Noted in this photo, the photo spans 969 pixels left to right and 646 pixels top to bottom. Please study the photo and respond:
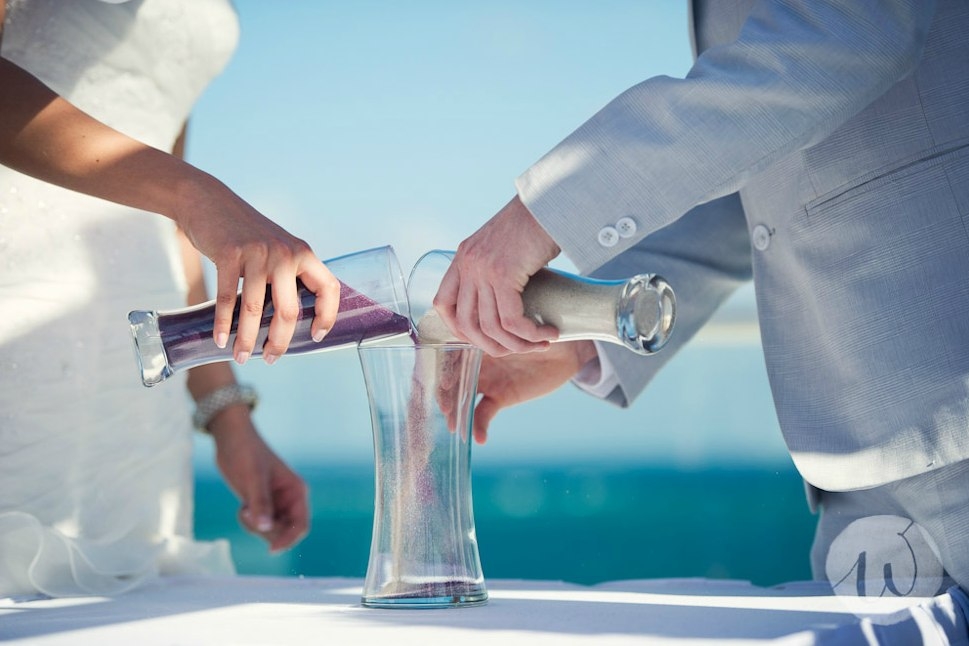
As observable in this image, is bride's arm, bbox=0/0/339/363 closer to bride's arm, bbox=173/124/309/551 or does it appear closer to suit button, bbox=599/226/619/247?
suit button, bbox=599/226/619/247

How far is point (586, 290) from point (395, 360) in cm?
16

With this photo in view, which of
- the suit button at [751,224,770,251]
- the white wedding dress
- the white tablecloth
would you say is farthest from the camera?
the white wedding dress

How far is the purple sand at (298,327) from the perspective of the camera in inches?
31.0

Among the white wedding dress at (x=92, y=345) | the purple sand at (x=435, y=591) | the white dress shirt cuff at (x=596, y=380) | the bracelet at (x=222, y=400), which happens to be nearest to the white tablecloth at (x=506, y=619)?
the purple sand at (x=435, y=591)

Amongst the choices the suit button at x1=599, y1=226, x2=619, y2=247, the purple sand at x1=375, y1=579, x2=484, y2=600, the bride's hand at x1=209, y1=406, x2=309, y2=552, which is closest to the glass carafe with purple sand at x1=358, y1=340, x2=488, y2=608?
the purple sand at x1=375, y1=579, x2=484, y2=600

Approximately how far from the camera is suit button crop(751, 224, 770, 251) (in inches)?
37.9

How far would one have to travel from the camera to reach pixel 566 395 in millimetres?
14711

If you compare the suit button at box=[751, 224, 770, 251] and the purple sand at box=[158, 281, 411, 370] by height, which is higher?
the suit button at box=[751, 224, 770, 251]

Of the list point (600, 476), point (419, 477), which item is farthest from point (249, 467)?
point (600, 476)

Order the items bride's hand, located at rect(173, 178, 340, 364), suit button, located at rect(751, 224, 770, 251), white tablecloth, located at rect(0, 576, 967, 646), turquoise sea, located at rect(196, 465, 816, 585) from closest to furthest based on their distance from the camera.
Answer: white tablecloth, located at rect(0, 576, 967, 646)
bride's hand, located at rect(173, 178, 340, 364)
suit button, located at rect(751, 224, 770, 251)
turquoise sea, located at rect(196, 465, 816, 585)

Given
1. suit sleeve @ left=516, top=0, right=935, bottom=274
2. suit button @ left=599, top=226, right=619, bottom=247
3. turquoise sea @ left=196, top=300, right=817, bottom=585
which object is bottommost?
suit button @ left=599, top=226, right=619, bottom=247

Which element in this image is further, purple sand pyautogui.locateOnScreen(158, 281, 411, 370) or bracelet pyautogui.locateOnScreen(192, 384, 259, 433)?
bracelet pyautogui.locateOnScreen(192, 384, 259, 433)

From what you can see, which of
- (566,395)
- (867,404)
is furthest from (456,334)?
(566,395)

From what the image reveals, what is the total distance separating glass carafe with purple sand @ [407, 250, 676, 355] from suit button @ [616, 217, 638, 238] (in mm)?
71
